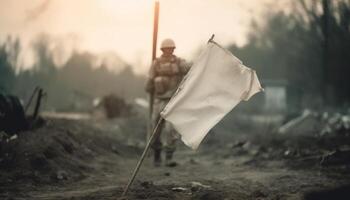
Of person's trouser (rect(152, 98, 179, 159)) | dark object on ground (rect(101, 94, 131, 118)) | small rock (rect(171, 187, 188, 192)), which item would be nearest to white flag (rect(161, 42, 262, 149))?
small rock (rect(171, 187, 188, 192))

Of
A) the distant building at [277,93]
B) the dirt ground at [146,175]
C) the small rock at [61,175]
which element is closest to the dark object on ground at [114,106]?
the dirt ground at [146,175]

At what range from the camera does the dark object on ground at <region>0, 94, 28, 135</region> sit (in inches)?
404

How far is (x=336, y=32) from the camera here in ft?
121

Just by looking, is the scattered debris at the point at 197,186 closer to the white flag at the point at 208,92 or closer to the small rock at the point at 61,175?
the white flag at the point at 208,92

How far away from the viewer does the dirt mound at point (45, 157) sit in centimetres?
779

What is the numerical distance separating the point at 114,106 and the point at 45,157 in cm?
1704

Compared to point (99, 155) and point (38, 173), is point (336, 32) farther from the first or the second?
point (38, 173)

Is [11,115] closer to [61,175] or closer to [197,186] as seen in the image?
[61,175]

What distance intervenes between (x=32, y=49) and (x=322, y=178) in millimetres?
54343

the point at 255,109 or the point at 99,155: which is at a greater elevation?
the point at 99,155

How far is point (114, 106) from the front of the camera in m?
25.8

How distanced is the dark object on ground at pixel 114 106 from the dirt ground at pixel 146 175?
13.3 m

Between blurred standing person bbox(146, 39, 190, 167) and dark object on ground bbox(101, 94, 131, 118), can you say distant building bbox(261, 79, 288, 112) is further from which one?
blurred standing person bbox(146, 39, 190, 167)

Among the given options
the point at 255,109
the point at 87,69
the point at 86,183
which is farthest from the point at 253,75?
the point at 87,69
